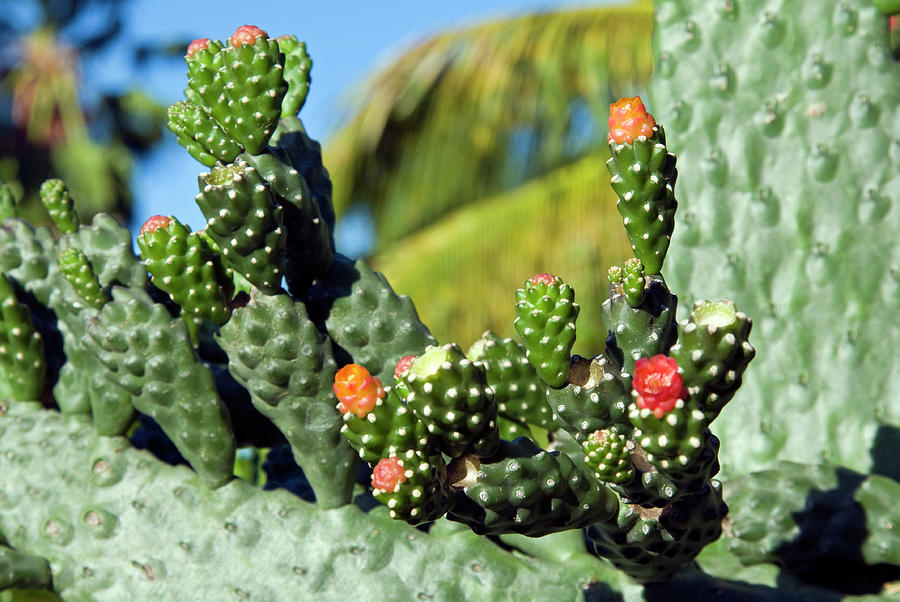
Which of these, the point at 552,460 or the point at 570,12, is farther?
the point at 570,12

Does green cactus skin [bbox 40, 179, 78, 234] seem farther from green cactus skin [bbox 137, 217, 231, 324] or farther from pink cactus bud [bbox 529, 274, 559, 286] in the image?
pink cactus bud [bbox 529, 274, 559, 286]

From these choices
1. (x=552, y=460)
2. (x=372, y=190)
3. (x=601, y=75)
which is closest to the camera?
(x=552, y=460)

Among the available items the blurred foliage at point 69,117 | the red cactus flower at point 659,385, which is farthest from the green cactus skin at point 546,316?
the blurred foliage at point 69,117

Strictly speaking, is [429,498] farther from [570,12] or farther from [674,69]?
[570,12]

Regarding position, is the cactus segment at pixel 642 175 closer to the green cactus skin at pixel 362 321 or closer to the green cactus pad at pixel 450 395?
the green cactus pad at pixel 450 395

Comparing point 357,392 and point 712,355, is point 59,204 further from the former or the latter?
point 712,355

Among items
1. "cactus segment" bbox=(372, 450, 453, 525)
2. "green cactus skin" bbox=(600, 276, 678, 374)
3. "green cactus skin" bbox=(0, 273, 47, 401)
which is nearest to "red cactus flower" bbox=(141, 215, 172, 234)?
"green cactus skin" bbox=(0, 273, 47, 401)

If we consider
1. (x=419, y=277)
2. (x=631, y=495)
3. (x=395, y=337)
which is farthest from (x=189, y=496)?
(x=419, y=277)

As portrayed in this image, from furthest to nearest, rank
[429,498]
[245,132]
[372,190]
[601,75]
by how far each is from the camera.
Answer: [372,190]
[601,75]
[245,132]
[429,498]
